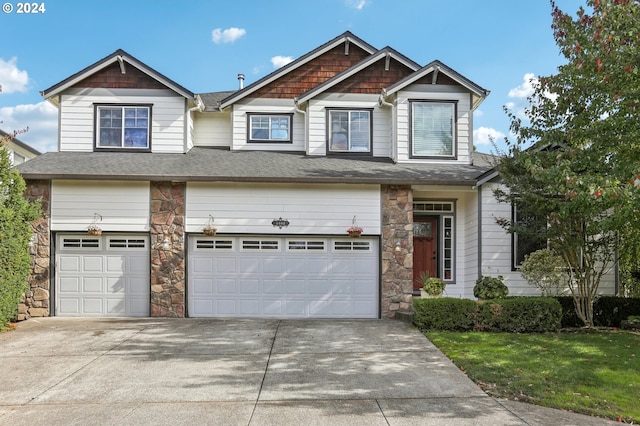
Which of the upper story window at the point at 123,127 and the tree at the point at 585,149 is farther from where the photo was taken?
the upper story window at the point at 123,127

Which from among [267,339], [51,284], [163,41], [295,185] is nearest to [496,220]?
[295,185]

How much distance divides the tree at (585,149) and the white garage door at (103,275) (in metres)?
8.36

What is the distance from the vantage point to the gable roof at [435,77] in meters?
13.1

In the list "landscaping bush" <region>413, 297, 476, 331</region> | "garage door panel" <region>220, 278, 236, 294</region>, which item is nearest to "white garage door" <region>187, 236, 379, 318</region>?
"garage door panel" <region>220, 278, 236, 294</region>

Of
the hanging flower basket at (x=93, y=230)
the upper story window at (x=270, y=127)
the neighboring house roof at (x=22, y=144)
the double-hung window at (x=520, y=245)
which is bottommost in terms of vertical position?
the double-hung window at (x=520, y=245)

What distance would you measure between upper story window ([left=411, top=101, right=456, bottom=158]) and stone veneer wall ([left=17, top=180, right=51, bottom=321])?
29.2 feet

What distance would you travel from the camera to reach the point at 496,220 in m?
12.0

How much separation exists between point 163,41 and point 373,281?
7932 mm

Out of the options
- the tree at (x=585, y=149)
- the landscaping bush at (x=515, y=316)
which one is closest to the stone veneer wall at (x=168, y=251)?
the landscaping bush at (x=515, y=316)

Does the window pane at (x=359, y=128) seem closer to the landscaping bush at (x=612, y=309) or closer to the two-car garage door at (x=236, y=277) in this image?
the two-car garage door at (x=236, y=277)

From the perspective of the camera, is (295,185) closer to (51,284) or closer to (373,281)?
(373,281)

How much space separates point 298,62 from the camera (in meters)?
14.7

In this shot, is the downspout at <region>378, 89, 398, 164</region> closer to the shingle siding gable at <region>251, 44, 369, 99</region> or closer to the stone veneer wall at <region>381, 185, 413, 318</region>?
the stone veneer wall at <region>381, 185, 413, 318</region>

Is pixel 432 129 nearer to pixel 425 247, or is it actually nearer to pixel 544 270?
pixel 425 247
